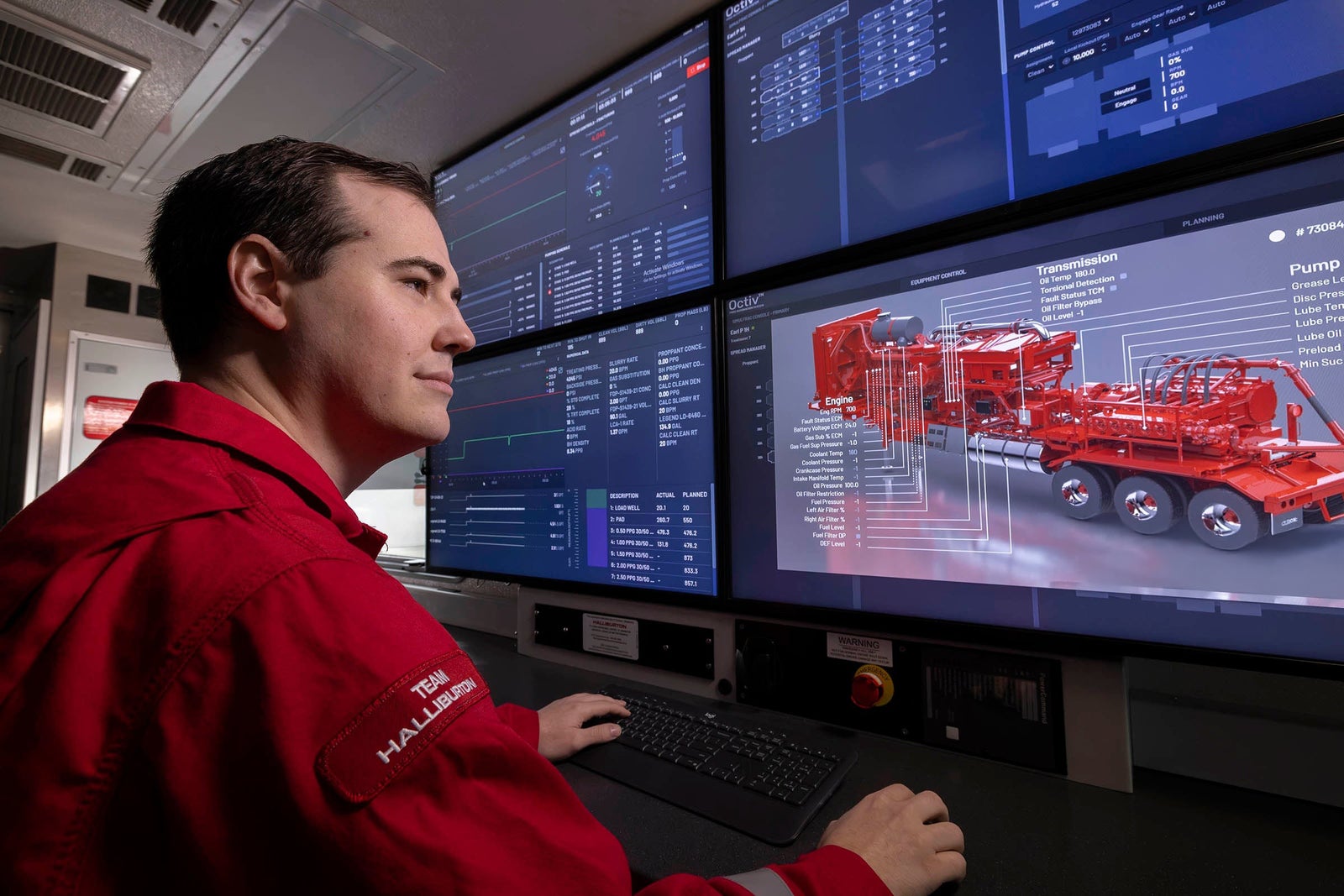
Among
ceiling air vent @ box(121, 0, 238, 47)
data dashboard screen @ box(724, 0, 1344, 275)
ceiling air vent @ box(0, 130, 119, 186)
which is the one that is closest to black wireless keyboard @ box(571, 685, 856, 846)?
data dashboard screen @ box(724, 0, 1344, 275)

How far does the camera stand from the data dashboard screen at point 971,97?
2.72ft

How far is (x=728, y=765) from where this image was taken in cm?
89

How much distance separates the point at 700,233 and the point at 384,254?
786 millimetres

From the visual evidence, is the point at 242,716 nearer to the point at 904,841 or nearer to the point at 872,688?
the point at 904,841

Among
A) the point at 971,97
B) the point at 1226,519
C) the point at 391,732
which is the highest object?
the point at 971,97

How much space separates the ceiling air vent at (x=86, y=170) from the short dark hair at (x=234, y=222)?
207 centimetres

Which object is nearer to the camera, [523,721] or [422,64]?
[523,721]

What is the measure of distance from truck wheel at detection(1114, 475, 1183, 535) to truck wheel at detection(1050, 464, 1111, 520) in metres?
0.02

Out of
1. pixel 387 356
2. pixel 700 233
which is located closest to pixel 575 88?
pixel 700 233

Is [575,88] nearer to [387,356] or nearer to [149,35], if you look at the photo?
[149,35]

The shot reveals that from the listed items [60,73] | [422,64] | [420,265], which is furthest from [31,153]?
[420,265]

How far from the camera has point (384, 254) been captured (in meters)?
0.78

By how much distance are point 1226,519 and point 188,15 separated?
2.37 m

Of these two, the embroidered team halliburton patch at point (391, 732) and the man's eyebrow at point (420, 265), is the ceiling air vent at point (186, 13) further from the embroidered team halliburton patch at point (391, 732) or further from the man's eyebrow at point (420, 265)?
the embroidered team halliburton patch at point (391, 732)
